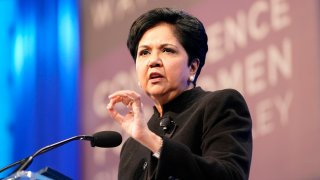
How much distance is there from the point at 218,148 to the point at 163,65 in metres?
0.35

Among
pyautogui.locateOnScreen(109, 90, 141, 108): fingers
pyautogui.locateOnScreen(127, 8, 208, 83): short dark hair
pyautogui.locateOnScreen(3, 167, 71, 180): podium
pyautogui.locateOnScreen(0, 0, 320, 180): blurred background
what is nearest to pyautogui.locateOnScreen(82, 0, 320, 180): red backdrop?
pyautogui.locateOnScreen(0, 0, 320, 180): blurred background

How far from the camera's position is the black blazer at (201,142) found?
4.97ft

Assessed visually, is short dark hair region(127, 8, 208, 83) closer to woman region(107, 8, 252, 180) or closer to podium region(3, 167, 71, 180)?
woman region(107, 8, 252, 180)

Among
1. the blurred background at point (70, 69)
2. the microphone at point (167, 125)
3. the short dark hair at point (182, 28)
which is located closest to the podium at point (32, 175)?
the microphone at point (167, 125)

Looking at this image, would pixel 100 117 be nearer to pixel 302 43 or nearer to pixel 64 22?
pixel 64 22

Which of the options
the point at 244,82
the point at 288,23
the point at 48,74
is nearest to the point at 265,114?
the point at 244,82

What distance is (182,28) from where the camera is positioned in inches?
74.7

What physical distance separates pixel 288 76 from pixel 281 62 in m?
0.07

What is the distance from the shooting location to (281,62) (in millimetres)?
2709

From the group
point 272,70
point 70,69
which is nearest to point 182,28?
point 272,70

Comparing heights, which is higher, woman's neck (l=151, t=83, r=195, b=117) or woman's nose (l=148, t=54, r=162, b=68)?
woman's nose (l=148, t=54, r=162, b=68)

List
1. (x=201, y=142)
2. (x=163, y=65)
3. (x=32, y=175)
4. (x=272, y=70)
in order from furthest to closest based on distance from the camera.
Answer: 1. (x=272, y=70)
2. (x=163, y=65)
3. (x=201, y=142)
4. (x=32, y=175)

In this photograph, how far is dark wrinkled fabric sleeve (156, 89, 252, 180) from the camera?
1.51 m

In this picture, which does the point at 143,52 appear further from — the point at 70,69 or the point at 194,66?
the point at 70,69
